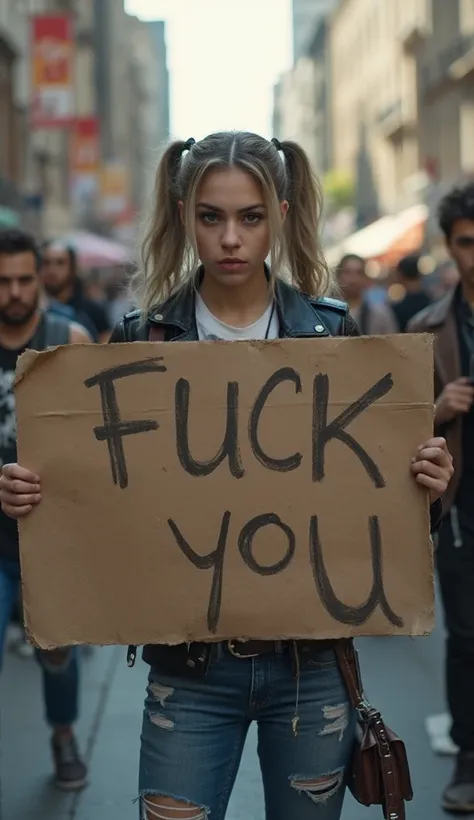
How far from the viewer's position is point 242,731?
2727 millimetres

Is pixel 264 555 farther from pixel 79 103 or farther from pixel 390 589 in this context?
pixel 79 103

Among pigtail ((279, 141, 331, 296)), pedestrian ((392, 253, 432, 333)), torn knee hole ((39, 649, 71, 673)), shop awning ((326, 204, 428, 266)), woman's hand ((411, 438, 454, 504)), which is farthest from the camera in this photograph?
shop awning ((326, 204, 428, 266))

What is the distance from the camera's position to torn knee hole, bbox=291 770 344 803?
8.79ft

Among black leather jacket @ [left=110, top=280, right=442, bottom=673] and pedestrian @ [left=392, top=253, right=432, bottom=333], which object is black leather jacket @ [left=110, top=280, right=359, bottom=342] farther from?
pedestrian @ [left=392, top=253, right=432, bottom=333]

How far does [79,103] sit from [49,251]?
49.1 meters

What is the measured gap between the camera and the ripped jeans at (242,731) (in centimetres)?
263

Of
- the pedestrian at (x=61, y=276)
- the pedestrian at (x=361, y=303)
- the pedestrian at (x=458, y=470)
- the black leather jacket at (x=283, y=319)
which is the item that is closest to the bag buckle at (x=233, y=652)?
the black leather jacket at (x=283, y=319)

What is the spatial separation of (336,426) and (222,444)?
0.68ft

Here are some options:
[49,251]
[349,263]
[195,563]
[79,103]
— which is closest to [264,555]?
[195,563]

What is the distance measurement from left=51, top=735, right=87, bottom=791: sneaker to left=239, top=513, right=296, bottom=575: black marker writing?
97.4 inches

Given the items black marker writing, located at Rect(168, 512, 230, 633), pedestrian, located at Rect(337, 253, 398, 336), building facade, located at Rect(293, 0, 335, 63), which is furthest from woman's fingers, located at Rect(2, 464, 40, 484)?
building facade, located at Rect(293, 0, 335, 63)

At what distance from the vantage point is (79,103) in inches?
2215

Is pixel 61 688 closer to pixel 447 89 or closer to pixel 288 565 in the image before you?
pixel 288 565

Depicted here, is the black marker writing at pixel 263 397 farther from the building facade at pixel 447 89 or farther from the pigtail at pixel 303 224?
the building facade at pixel 447 89
